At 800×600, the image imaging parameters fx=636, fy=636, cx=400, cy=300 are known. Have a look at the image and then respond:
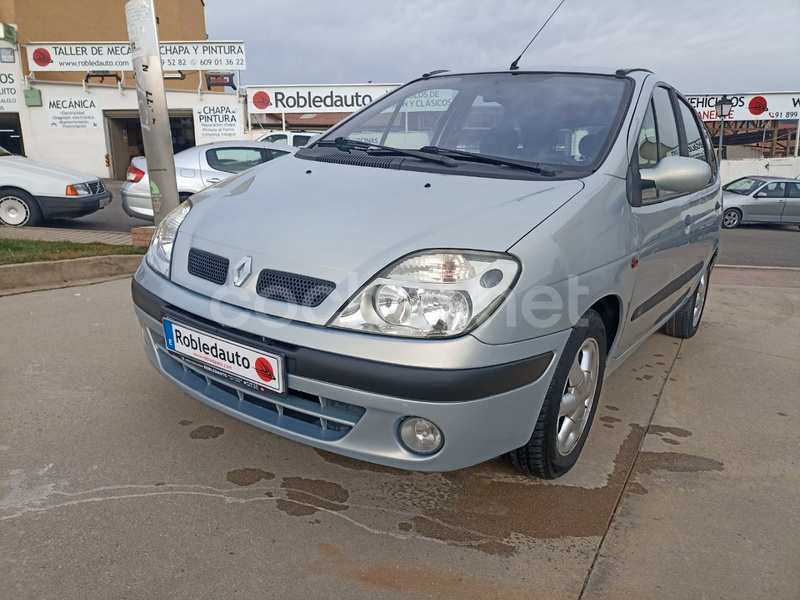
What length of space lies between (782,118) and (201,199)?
93.7 ft

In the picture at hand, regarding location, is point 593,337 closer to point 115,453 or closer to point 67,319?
point 115,453

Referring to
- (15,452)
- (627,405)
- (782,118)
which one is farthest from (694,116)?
(782,118)

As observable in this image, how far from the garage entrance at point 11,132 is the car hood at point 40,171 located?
15.8 meters

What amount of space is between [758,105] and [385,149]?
27.3m

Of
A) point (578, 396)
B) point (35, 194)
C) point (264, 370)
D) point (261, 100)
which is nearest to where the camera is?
point (264, 370)

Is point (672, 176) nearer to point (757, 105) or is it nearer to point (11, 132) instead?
point (11, 132)

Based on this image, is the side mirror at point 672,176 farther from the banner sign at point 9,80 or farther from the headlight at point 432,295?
the banner sign at point 9,80

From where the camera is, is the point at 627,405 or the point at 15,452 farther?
the point at 627,405

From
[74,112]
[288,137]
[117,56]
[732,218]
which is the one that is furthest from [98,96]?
[732,218]

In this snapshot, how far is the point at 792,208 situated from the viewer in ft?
47.5

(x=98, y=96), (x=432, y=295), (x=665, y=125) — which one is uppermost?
(x=98, y=96)

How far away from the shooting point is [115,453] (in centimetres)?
254

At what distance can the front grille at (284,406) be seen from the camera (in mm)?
2053

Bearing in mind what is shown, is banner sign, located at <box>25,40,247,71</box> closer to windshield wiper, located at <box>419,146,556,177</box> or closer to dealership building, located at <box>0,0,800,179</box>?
dealership building, located at <box>0,0,800,179</box>
